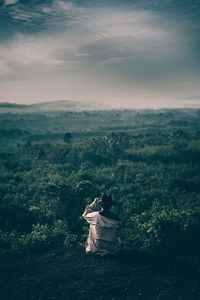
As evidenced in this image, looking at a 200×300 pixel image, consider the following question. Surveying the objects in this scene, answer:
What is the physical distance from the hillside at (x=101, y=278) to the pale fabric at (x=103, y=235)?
26 cm

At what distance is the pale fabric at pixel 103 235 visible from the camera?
10047 mm

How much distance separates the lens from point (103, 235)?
10.1m

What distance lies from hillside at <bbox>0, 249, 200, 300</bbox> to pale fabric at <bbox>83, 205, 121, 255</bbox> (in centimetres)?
26

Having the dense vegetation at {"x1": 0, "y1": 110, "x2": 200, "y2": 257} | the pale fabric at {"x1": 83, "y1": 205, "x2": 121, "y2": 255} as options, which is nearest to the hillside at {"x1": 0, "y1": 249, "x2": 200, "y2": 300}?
the pale fabric at {"x1": 83, "y1": 205, "x2": 121, "y2": 255}

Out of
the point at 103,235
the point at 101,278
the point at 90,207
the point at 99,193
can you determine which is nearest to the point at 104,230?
the point at 103,235

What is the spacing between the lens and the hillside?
8.31 metres

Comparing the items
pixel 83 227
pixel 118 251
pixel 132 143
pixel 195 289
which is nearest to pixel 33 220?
pixel 83 227

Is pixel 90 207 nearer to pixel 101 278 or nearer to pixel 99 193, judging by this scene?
pixel 101 278

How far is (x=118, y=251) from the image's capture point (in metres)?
10.4

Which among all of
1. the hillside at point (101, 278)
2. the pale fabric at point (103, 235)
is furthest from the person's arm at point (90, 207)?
the hillside at point (101, 278)

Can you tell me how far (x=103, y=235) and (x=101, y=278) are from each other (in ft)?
4.51

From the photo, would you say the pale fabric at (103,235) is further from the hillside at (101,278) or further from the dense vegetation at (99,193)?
the dense vegetation at (99,193)

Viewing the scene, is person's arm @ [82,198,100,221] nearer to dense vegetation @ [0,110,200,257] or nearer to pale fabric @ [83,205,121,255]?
pale fabric @ [83,205,121,255]

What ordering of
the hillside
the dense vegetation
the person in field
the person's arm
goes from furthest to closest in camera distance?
the dense vegetation → the person's arm → the person in field → the hillside
